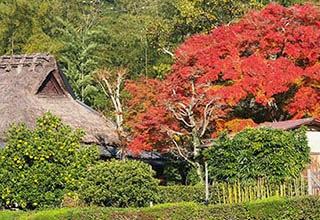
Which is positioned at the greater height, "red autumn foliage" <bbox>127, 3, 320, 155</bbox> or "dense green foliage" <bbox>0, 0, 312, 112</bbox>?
"dense green foliage" <bbox>0, 0, 312, 112</bbox>

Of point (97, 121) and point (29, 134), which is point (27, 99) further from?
point (29, 134)

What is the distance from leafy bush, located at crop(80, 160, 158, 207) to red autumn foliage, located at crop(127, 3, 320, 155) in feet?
20.4

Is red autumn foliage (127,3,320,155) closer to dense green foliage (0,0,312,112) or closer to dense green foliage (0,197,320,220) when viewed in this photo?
dense green foliage (0,0,312,112)

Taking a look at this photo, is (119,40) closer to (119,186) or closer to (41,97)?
(41,97)

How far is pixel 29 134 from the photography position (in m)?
18.3

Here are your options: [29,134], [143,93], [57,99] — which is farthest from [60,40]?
[29,134]

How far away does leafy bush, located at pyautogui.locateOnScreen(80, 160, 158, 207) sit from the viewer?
16.8 m

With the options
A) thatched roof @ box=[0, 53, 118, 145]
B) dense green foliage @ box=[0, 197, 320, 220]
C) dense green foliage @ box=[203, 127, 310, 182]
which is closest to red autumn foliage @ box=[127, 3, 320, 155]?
thatched roof @ box=[0, 53, 118, 145]

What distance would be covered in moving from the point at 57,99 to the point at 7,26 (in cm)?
1324

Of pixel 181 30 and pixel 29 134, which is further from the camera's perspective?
pixel 181 30

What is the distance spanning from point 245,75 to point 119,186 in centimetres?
889

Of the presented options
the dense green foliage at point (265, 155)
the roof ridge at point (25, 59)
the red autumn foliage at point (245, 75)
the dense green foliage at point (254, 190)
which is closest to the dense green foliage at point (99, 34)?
the red autumn foliage at point (245, 75)

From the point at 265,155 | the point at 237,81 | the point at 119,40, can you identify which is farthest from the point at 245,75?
the point at 119,40

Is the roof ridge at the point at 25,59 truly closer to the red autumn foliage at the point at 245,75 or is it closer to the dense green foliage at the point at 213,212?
the red autumn foliage at the point at 245,75
